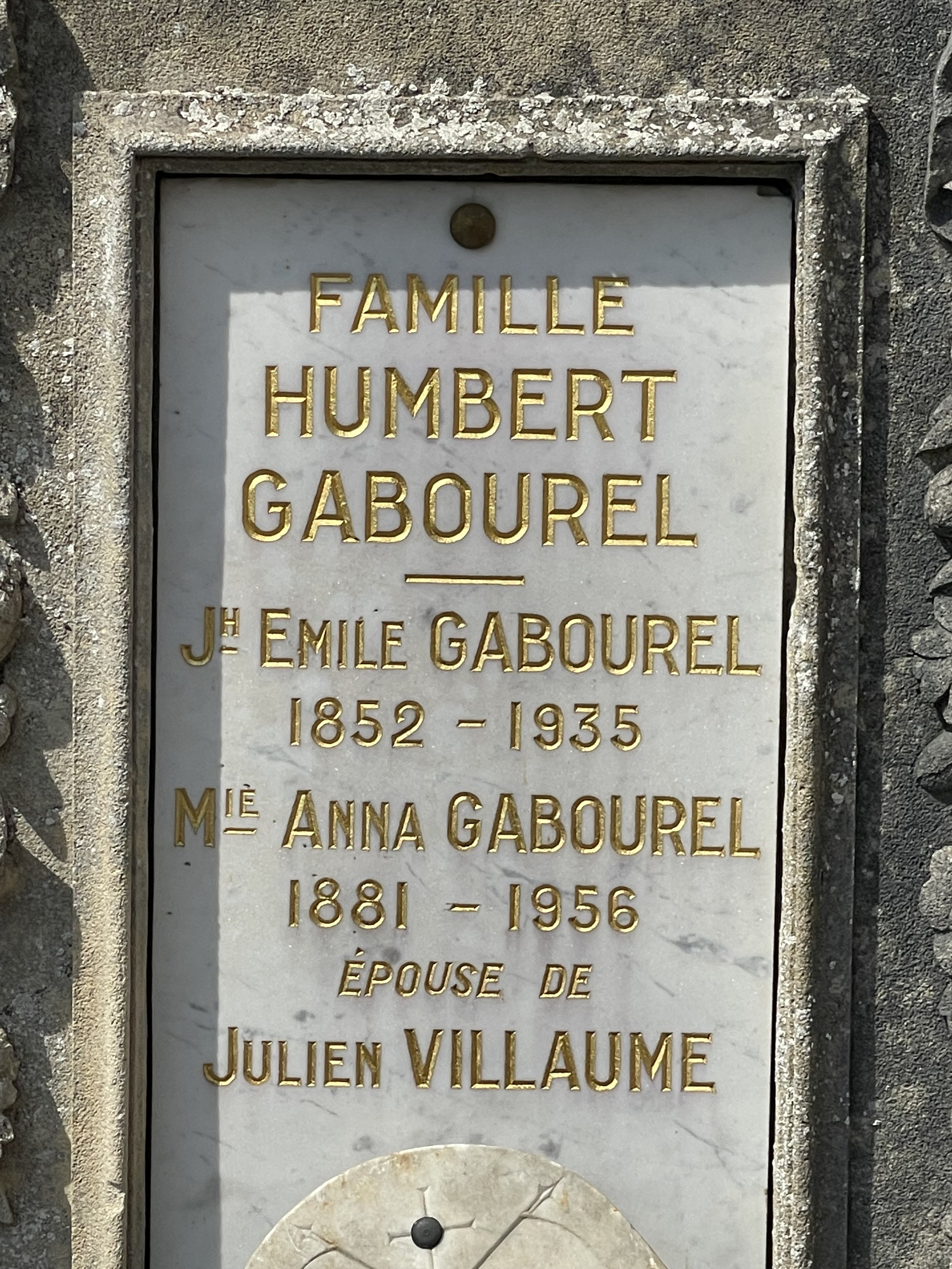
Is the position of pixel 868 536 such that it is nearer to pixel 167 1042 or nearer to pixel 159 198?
pixel 159 198

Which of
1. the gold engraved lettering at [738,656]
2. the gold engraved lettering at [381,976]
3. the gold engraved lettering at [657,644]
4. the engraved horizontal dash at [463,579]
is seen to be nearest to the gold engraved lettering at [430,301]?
the engraved horizontal dash at [463,579]

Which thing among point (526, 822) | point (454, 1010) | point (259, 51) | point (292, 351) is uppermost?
point (259, 51)

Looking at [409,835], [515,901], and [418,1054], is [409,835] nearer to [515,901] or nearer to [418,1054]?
[515,901]

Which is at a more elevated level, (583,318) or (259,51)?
(259,51)

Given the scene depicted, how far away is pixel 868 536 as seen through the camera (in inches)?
97.2

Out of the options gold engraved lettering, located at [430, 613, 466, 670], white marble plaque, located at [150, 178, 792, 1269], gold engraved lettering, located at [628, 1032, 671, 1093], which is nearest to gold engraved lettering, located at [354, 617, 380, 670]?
white marble plaque, located at [150, 178, 792, 1269]

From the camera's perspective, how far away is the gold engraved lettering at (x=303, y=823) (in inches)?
97.3

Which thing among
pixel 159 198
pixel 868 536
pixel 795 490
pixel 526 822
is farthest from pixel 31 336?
pixel 868 536

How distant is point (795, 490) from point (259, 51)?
140 cm

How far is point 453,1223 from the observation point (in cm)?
245

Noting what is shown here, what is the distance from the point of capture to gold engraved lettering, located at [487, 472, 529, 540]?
247 centimetres

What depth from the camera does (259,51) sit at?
2.42 meters

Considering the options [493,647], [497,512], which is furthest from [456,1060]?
[497,512]

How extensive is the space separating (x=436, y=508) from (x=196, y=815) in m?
0.80
